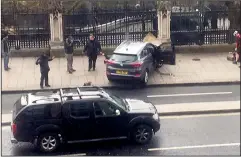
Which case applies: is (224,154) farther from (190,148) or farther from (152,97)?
(152,97)

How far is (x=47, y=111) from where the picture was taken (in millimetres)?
9352

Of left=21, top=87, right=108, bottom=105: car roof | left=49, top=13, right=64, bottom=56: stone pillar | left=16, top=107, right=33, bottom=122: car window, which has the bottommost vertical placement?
left=16, top=107, right=33, bottom=122: car window

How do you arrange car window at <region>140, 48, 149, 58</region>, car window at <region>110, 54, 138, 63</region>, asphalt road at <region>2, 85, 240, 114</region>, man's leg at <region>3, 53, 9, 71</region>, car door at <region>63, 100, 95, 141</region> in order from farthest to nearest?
man's leg at <region>3, 53, 9, 71</region> < car window at <region>140, 48, 149, 58</region> < car window at <region>110, 54, 138, 63</region> < asphalt road at <region>2, 85, 240, 114</region> < car door at <region>63, 100, 95, 141</region>

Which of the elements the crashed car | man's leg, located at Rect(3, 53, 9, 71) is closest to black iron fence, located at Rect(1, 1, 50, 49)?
man's leg, located at Rect(3, 53, 9, 71)

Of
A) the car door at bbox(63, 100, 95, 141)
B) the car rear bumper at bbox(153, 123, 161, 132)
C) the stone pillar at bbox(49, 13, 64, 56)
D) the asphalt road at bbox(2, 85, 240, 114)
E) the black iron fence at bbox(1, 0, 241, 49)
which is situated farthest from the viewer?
the black iron fence at bbox(1, 0, 241, 49)

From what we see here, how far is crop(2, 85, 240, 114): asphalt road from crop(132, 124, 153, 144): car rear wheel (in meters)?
2.08

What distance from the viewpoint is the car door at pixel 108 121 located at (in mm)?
9470

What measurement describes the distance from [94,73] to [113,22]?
4.07 meters

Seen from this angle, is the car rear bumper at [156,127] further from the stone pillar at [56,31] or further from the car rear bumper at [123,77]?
the stone pillar at [56,31]

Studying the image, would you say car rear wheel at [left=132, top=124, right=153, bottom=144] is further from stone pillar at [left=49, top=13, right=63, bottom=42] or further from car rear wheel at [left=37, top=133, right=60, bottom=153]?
stone pillar at [left=49, top=13, right=63, bottom=42]

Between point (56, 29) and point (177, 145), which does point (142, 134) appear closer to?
point (177, 145)

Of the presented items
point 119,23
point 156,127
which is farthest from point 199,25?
point 156,127

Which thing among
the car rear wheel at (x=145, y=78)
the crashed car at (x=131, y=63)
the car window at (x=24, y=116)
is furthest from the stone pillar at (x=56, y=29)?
the car window at (x=24, y=116)

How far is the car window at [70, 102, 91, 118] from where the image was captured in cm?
938
